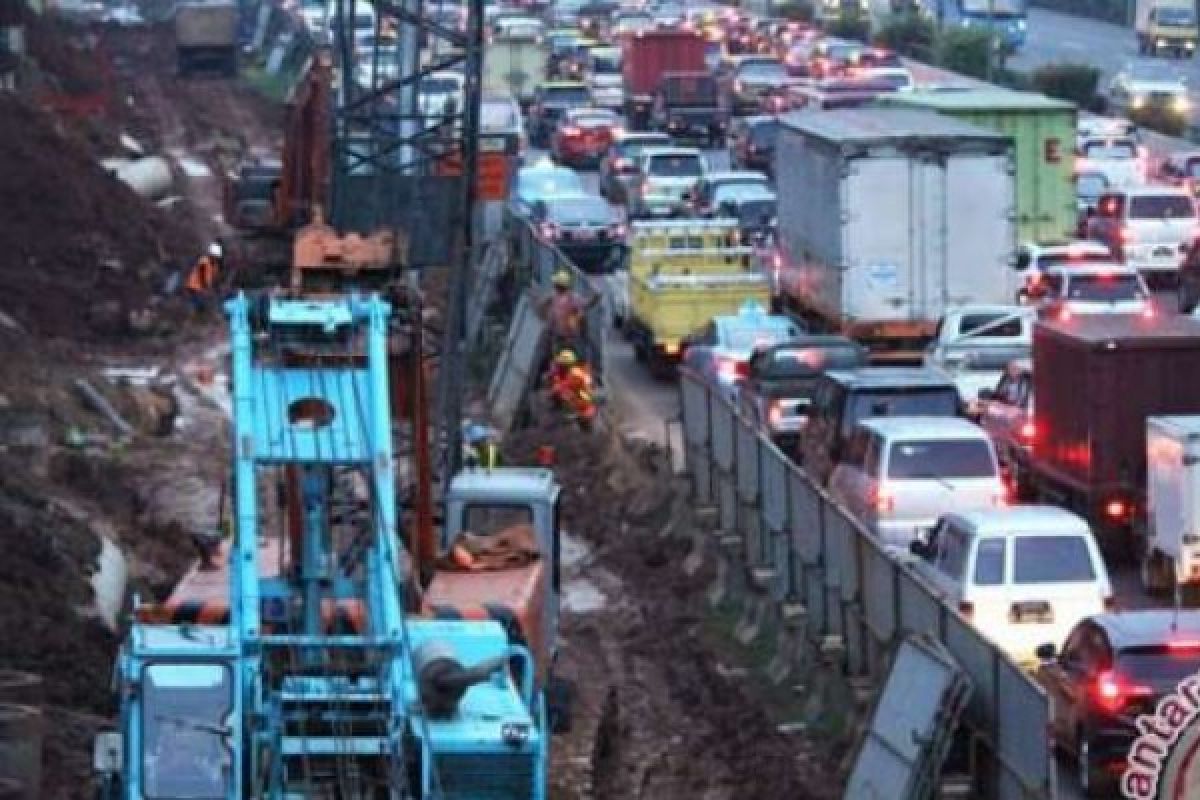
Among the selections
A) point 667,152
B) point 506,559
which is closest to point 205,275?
point 506,559

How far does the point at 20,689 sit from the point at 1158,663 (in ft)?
25.3

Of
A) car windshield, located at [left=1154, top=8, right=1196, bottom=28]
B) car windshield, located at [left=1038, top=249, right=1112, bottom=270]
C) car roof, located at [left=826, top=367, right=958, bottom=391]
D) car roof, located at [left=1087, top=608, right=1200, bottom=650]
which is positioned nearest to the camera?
car roof, located at [left=1087, top=608, right=1200, bottom=650]

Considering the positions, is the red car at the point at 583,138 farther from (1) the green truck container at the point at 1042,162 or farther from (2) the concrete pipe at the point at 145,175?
(1) the green truck container at the point at 1042,162

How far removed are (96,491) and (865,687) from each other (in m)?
15.6

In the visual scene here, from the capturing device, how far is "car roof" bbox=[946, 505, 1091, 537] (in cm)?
2945

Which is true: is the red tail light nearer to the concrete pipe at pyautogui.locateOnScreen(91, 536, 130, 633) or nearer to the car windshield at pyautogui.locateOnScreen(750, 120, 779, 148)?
the concrete pipe at pyautogui.locateOnScreen(91, 536, 130, 633)

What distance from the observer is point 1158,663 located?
25500 millimetres

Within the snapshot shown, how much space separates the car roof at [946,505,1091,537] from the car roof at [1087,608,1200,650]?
3223 millimetres

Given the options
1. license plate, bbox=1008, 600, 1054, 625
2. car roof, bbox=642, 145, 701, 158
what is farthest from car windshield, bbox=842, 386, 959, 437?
car roof, bbox=642, 145, 701, 158

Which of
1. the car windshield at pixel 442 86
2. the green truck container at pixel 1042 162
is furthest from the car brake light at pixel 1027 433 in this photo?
the car windshield at pixel 442 86

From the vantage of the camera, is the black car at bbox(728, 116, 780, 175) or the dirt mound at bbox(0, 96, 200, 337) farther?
the black car at bbox(728, 116, 780, 175)

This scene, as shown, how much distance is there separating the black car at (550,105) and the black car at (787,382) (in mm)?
49786

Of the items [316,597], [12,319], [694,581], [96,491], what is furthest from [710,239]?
[316,597]

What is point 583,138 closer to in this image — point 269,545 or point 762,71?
point 762,71
